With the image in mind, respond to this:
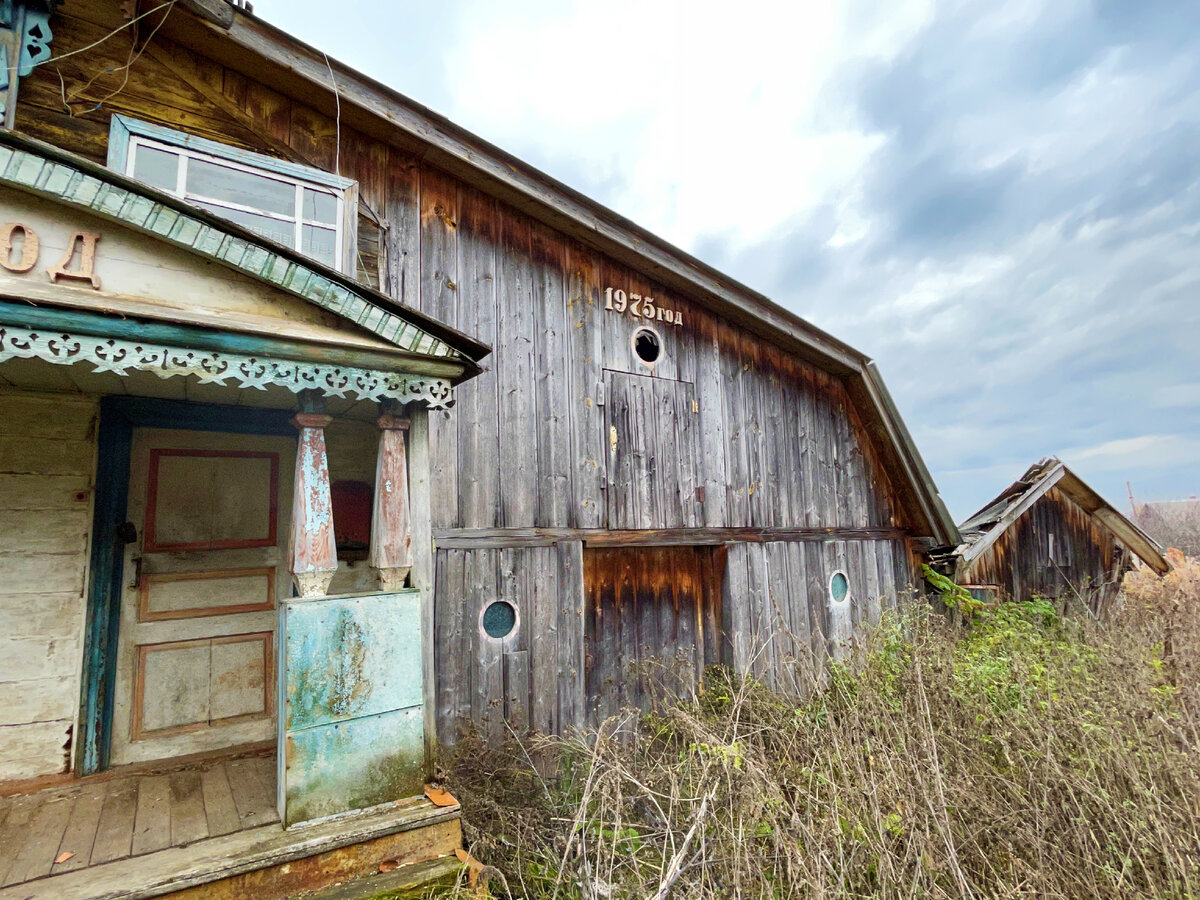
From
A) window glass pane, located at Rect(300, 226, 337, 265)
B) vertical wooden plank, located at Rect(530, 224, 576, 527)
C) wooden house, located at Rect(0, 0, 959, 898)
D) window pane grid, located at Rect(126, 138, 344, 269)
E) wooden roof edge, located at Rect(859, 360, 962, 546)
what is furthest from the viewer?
wooden roof edge, located at Rect(859, 360, 962, 546)

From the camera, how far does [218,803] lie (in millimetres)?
2816

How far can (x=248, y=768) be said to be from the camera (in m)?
3.25

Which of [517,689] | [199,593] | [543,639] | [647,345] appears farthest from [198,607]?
[647,345]

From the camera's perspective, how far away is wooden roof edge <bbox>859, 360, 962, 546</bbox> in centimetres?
677

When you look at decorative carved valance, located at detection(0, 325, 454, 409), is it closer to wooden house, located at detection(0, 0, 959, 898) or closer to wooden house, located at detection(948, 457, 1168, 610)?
wooden house, located at detection(0, 0, 959, 898)

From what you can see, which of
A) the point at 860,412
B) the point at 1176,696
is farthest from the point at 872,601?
the point at 1176,696

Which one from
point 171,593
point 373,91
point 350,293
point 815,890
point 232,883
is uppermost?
point 373,91

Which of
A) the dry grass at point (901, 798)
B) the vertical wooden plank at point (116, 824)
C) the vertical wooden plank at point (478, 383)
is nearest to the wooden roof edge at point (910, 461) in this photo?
the dry grass at point (901, 798)

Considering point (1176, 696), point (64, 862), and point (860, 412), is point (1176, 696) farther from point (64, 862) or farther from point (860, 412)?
point (64, 862)

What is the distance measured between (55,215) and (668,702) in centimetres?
522

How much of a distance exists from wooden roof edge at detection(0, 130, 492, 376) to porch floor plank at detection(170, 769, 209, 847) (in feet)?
8.26

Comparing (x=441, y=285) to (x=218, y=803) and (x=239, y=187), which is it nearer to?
(x=239, y=187)

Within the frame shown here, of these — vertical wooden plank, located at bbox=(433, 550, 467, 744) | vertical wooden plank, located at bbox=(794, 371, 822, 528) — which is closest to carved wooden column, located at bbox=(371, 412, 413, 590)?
vertical wooden plank, located at bbox=(433, 550, 467, 744)

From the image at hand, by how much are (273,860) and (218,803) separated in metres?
0.74
